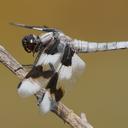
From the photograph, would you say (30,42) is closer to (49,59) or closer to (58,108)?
(49,59)

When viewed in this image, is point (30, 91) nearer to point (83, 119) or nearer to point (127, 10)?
point (83, 119)

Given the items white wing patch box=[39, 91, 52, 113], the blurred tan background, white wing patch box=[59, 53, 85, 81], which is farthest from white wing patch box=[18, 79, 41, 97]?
the blurred tan background

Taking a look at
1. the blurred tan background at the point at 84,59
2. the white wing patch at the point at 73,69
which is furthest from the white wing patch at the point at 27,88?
the blurred tan background at the point at 84,59

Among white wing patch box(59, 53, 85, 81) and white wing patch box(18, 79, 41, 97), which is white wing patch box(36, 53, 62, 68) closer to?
white wing patch box(59, 53, 85, 81)

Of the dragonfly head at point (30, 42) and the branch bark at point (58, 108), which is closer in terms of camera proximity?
the branch bark at point (58, 108)

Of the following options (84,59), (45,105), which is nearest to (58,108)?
(45,105)

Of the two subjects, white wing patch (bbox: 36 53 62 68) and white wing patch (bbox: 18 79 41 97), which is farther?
white wing patch (bbox: 36 53 62 68)

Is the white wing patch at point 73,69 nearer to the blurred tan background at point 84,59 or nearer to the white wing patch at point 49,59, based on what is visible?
the white wing patch at point 49,59

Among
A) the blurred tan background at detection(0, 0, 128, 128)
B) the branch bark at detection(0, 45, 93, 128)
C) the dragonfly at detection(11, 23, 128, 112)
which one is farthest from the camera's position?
the blurred tan background at detection(0, 0, 128, 128)

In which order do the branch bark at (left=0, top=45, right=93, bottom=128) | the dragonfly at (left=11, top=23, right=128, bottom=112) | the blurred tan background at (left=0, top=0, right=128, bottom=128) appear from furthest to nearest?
Result: the blurred tan background at (left=0, top=0, right=128, bottom=128) → the dragonfly at (left=11, top=23, right=128, bottom=112) → the branch bark at (left=0, top=45, right=93, bottom=128)
